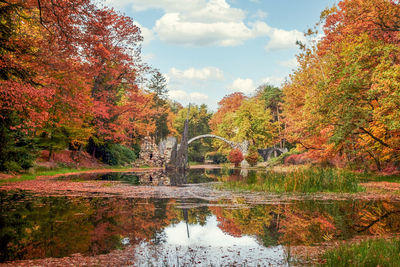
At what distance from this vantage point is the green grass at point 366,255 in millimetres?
3701

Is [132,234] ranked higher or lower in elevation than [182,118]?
lower

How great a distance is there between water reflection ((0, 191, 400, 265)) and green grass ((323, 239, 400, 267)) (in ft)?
2.25

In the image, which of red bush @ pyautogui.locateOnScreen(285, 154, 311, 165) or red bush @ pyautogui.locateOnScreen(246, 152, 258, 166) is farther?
red bush @ pyautogui.locateOnScreen(246, 152, 258, 166)

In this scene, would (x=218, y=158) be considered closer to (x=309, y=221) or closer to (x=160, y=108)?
(x=160, y=108)

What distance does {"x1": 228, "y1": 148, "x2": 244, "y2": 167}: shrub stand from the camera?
115 ft

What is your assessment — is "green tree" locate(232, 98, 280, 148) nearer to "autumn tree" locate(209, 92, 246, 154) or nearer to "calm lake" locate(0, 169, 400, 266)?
A: "autumn tree" locate(209, 92, 246, 154)

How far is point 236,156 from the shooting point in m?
35.3

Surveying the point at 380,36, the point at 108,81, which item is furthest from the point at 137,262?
the point at 108,81

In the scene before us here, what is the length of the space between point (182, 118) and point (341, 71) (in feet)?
147

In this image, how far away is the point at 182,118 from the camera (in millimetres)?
57812

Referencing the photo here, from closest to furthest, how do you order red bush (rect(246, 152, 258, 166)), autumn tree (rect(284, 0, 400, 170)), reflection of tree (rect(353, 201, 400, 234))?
reflection of tree (rect(353, 201, 400, 234)), autumn tree (rect(284, 0, 400, 170)), red bush (rect(246, 152, 258, 166))

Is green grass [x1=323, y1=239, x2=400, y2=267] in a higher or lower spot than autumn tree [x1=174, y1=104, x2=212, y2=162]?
lower

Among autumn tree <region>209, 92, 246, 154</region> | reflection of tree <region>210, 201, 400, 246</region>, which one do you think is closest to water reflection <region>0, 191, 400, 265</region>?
reflection of tree <region>210, 201, 400, 246</region>

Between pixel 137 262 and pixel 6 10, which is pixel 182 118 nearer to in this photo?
pixel 6 10
